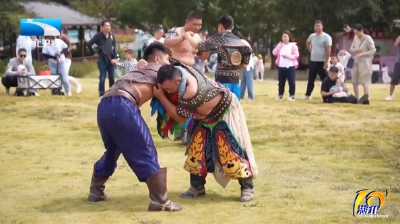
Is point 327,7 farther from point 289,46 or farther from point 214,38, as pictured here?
point 214,38

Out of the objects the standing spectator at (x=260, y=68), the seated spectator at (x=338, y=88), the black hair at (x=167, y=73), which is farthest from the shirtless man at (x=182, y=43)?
the standing spectator at (x=260, y=68)

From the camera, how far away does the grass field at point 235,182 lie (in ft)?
18.9

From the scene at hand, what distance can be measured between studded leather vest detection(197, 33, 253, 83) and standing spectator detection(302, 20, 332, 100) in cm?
585

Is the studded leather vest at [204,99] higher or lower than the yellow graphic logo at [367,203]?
higher

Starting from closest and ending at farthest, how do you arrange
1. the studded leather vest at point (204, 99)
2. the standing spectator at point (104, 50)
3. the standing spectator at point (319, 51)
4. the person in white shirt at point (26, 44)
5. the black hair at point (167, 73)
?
A: the black hair at point (167, 73) < the studded leather vest at point (204, 99) < the standing spectator at point (319, 51) < the standing spectator at point (104, 50) < the person in white shirt at point (26, 44)

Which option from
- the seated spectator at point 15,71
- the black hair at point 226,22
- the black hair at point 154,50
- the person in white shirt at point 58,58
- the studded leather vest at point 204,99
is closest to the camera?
the studded leather vest at point 204,99

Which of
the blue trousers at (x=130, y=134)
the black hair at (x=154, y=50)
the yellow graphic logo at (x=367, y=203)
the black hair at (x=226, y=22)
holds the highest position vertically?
the black hair at (x=226, y=22)

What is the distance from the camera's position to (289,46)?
15.1m

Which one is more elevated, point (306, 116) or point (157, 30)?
point (157, 30)

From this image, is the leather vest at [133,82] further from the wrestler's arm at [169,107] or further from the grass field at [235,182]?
the grass field at [235,182]

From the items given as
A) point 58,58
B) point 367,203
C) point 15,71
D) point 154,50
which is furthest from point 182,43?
point 15,71

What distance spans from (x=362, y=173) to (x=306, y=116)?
468 centimetres

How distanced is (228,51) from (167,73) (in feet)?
11.1

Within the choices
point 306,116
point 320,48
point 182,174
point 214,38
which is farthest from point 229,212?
point 320,48
